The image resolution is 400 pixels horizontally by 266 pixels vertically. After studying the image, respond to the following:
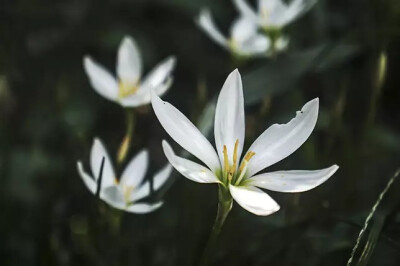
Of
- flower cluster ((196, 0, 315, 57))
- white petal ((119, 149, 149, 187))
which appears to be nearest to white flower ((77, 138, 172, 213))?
white petal ((119, 149, 149, 187))

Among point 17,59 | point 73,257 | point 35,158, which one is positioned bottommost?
point 73,257

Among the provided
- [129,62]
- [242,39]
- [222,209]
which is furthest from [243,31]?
[222,209]

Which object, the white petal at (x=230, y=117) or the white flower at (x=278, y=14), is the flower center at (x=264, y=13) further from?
the white petal at (x=230, y=117)

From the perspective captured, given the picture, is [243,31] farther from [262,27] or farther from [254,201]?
[254,201]

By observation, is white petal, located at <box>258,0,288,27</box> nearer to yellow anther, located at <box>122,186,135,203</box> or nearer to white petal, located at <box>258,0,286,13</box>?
white petal, located at <box>258,0,286,13</box>

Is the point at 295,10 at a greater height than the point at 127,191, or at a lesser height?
greater

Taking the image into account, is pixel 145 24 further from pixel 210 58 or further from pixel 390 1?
pixel 390 1

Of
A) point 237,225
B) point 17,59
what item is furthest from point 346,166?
point 17,59

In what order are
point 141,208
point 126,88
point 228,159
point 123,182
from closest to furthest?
point 228,159
point 141,208
point 123,182
point 126,88
